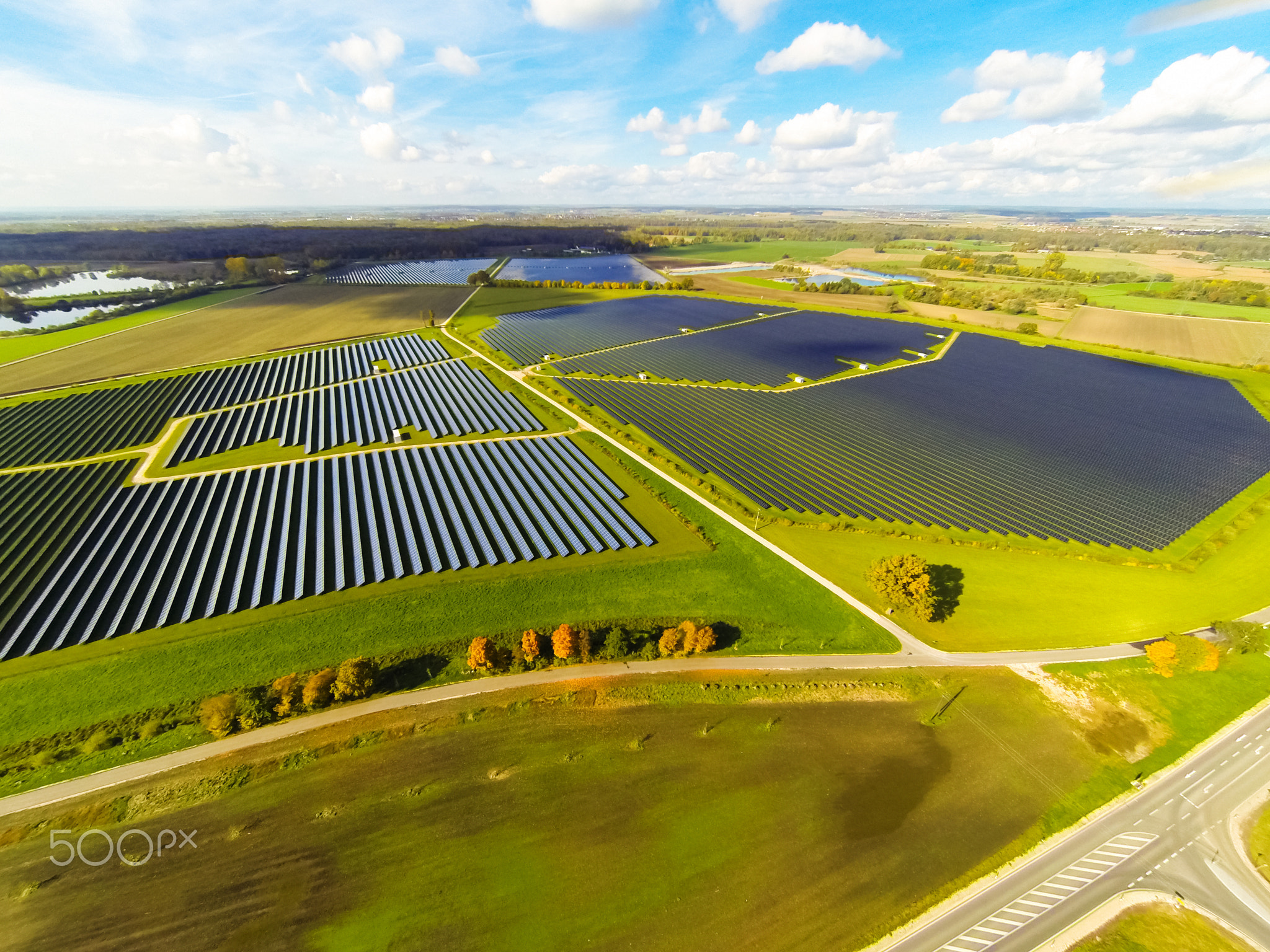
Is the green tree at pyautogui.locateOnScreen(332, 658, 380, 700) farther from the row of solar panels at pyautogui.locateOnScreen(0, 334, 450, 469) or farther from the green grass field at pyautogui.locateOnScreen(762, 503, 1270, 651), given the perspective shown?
the row of solar panels at pyautogui.locateOnScreen(0, 334, 450, 469)

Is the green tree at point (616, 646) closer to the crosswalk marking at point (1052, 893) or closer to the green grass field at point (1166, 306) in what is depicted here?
the crosswalk marking at point (1052, 893)

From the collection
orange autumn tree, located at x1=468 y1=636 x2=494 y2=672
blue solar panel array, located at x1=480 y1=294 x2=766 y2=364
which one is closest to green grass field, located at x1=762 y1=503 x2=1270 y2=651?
orange autumn tree, located at x1=468 y1=636 x2=494 y2=672

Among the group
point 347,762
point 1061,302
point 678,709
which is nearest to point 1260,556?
point 678,709

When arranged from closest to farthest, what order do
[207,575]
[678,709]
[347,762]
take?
[347,762]
[678,709]
[207,575]

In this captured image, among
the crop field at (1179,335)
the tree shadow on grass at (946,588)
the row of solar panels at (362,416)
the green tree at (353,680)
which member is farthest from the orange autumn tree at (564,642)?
the crop field at (1179,335)

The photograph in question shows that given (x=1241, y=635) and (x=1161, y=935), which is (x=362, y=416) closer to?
(x=1161, y=935)

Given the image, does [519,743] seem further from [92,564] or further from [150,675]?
[92,564]
